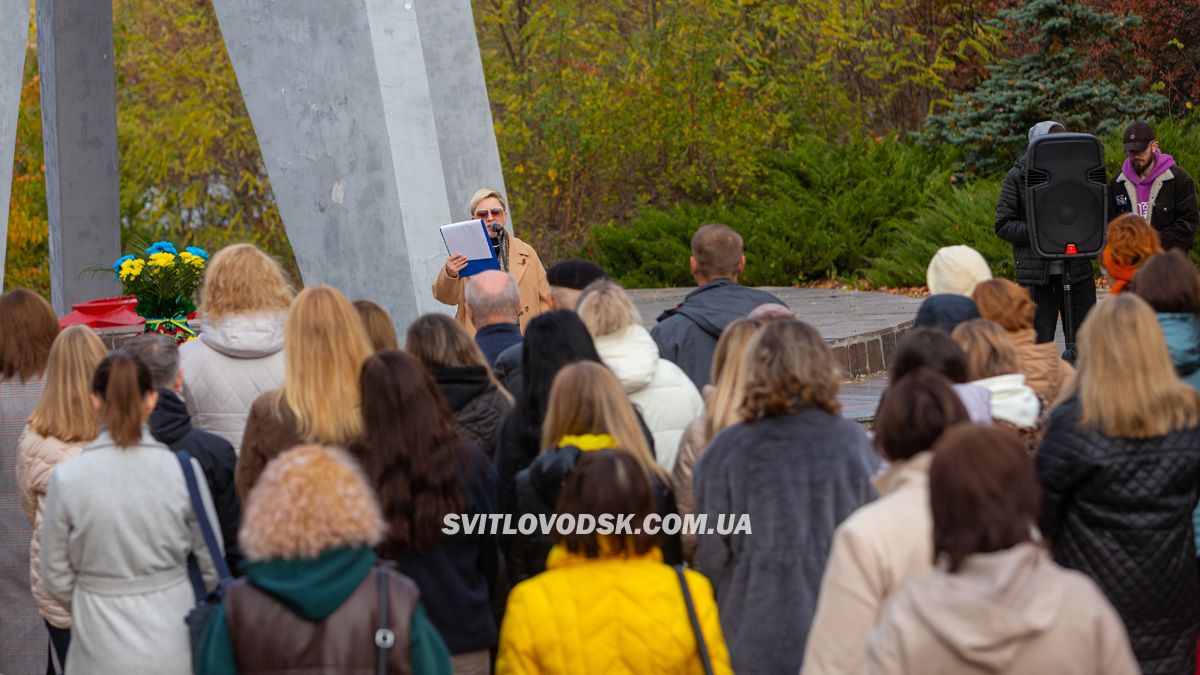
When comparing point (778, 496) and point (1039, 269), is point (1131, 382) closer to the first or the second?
A: point (778, 496)

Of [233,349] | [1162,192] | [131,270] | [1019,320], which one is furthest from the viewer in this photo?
[1162,192]

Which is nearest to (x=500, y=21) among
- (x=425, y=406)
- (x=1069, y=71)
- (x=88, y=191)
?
(x=1069, y=71)

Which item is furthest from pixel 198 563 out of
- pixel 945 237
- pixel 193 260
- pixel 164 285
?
pixel 945 237

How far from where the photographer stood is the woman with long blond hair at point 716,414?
4367 mm

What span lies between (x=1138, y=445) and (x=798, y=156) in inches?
640

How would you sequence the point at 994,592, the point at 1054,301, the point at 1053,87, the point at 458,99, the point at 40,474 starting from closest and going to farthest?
the point at 994,592
the point at 40,474
the point at 458,99
the point at 1054,301
the point at 1053,87

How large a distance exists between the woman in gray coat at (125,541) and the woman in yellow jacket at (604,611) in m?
1.03

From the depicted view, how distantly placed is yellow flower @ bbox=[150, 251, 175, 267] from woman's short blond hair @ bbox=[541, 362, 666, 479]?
4.66m

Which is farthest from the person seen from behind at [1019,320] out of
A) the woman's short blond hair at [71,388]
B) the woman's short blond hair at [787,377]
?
the woman's short blond hair at [71,388]

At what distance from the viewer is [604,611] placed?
3605mm

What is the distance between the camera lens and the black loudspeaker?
914cm

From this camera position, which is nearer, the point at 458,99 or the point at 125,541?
the point at 125,541

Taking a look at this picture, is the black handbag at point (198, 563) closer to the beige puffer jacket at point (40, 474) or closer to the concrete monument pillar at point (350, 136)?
the beige puffer jacket at point (40, 474)

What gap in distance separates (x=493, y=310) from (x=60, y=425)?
5.25 ft
